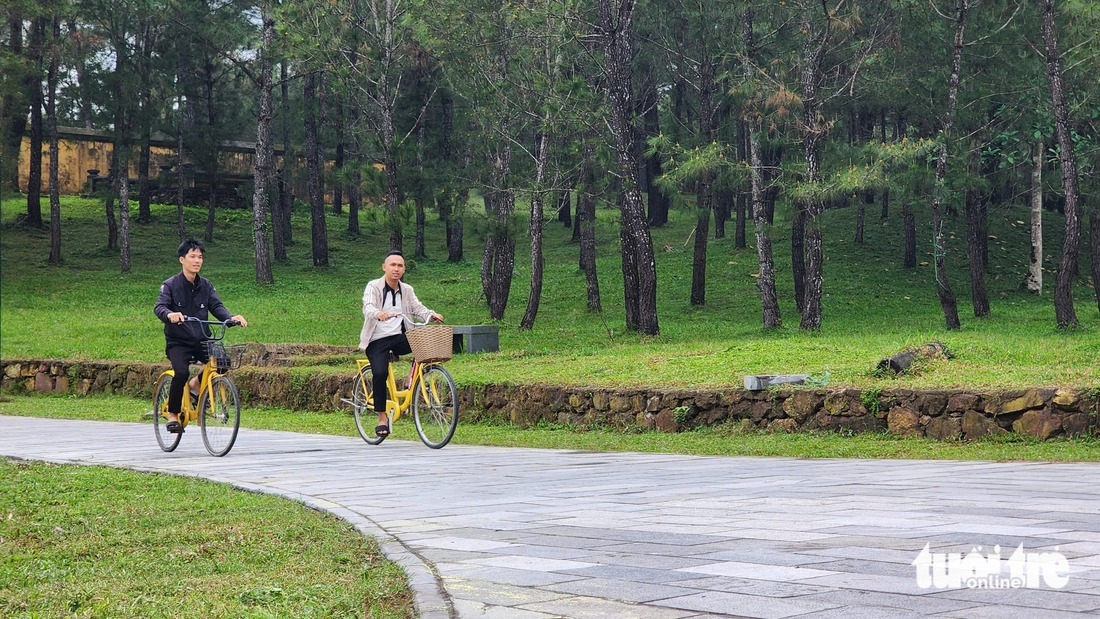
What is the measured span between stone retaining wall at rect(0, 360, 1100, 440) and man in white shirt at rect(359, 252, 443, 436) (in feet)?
10.9

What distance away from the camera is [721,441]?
11.9 metres

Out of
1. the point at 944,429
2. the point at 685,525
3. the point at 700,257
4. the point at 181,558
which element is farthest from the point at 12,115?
the point at 685,525

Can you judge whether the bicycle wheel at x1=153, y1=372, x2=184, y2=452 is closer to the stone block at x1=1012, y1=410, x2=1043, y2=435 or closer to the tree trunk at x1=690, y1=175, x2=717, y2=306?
the stone block at x1=1012, y1=410, x2=1043, y2=435

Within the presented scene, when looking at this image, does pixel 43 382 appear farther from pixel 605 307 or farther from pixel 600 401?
pixel 605 307

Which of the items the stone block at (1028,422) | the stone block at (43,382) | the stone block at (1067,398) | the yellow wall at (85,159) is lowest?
the stone block at (43,382)

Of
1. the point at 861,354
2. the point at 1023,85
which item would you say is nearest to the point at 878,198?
the point at 1023,85

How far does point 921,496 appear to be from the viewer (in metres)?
6.88

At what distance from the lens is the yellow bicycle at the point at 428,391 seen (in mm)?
10578

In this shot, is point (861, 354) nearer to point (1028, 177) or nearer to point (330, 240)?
point (1028, 177)

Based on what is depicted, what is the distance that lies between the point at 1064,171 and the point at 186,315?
19.2 meters

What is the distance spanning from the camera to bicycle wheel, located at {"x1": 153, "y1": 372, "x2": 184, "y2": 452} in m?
11.0

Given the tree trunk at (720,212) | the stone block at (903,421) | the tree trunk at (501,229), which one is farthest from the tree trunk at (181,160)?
the stone block at (903,421)

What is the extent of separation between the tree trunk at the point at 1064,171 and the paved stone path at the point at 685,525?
16.3 metres

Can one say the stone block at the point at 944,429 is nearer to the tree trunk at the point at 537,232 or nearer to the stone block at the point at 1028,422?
the stone block at the point at 1028,422
